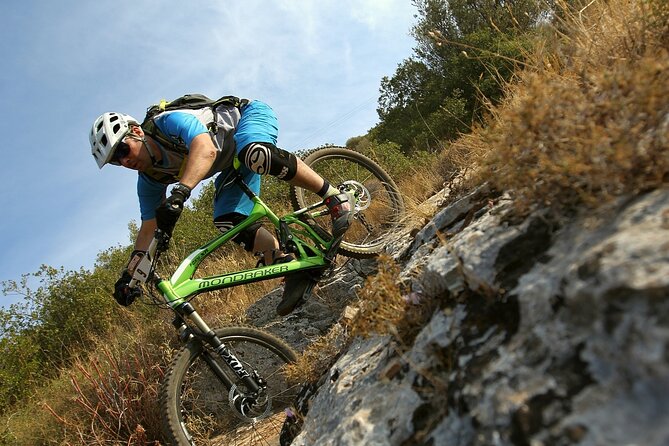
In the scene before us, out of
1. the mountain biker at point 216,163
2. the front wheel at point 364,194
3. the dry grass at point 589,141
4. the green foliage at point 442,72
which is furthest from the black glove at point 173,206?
the green foliage at point 442,72

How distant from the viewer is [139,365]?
15.7 ft

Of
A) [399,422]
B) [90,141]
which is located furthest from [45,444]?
[399,422]

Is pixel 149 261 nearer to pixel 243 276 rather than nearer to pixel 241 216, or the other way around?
pixel 243 276

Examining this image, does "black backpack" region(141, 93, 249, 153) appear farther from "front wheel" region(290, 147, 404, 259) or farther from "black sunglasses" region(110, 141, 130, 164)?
"front wheel" region(290, 147, 404, 259)

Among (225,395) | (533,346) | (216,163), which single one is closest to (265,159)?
(216,163)

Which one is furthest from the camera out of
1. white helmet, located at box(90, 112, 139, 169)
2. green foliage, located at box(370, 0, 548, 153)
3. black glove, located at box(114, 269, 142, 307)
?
green foliage, located at box(370, 0, 548, 153)

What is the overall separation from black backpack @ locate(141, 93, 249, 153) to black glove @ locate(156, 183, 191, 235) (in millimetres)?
746

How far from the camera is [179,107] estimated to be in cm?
417

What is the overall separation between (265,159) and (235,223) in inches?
32.1

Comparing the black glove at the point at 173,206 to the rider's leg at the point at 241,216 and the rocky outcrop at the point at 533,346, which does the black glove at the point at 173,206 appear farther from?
the rocky outcrop at the point at 533,346

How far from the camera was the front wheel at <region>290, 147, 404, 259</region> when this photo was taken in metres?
4.98

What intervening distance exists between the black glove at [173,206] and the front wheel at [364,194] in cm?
160

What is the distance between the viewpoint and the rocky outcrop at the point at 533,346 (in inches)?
39.9

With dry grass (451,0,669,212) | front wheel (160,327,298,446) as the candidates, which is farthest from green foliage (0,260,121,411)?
dry grass (451,0,669,212)
